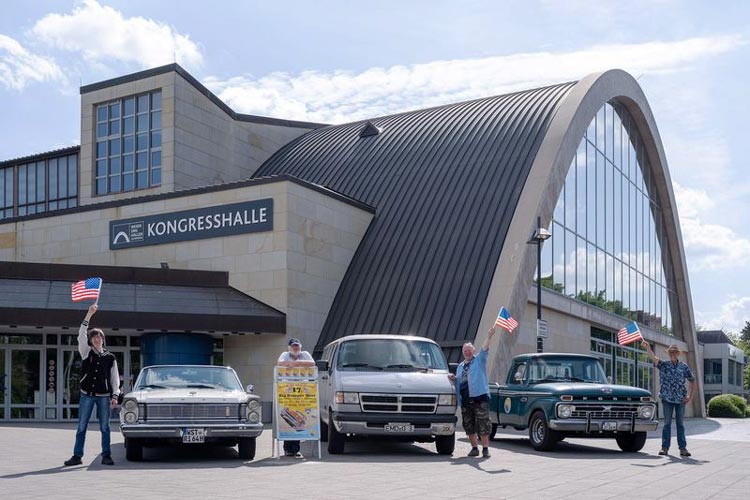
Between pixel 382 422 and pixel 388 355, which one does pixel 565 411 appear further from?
pixel 382 422

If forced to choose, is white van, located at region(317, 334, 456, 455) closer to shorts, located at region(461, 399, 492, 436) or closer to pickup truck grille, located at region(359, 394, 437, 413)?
pickup truck grille, located at region(359, 394, 437, 413)

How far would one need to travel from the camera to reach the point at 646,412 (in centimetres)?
1562

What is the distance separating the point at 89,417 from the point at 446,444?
5.37 metres

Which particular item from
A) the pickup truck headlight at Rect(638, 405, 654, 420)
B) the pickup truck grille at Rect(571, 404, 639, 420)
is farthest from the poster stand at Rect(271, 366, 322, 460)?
the pickup truck headlight at Rect(638, 405, 654, 420)

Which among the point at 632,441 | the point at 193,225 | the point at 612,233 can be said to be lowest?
the point at 632,441

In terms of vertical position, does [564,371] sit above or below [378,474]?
above

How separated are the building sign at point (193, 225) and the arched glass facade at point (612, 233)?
912 centimetres

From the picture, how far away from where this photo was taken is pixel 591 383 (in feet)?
54.6

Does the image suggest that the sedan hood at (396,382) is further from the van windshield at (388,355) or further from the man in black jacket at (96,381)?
the man in black jacket at (96,381)

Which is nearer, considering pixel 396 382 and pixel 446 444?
pixel 396 382

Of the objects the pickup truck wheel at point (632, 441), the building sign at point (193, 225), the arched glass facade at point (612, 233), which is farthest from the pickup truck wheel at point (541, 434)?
the arched glass facade at point (612, 233)

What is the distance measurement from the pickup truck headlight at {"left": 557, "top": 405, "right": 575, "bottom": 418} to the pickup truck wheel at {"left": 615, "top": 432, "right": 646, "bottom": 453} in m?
1.14

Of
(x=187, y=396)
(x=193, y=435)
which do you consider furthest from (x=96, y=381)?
(x=193, y=435)

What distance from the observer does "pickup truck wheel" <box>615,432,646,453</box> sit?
15844 millimetres
